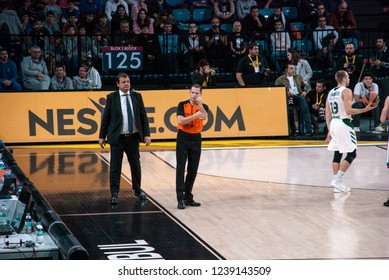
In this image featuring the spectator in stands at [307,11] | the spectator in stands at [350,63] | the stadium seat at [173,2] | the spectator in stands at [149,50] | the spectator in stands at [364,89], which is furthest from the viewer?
the stadium seat at [173,2]

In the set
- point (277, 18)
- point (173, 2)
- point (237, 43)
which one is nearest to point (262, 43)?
point (277, 18)

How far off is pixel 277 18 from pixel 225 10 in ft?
5.32

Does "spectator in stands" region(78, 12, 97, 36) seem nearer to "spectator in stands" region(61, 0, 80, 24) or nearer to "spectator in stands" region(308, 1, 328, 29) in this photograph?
"spectator in stands" region(61, 0, 80, 24)

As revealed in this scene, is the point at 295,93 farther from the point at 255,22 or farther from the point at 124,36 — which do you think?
the point at 124,36

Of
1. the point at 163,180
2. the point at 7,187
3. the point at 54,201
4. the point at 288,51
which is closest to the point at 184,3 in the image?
the point at 288,51

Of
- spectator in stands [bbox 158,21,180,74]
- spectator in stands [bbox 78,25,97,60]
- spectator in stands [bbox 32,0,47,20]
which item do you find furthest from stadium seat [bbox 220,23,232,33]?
spectator in stands [bbox 32,0,47,20]

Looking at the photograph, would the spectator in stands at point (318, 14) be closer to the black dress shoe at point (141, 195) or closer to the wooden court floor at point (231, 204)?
the wooden court floor at point (231, 204)

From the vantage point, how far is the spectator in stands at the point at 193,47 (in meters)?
25.5

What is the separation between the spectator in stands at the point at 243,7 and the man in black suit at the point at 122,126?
38.2ft

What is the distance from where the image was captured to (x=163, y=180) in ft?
59.4

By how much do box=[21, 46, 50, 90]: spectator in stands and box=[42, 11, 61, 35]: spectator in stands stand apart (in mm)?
1721

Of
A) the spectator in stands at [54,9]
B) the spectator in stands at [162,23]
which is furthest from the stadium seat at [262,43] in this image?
the spectator in stands at [54,9]

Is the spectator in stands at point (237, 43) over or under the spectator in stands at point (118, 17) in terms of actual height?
under

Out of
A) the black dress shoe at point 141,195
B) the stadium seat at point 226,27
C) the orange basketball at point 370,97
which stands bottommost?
the black dress shoe at point 141,195
